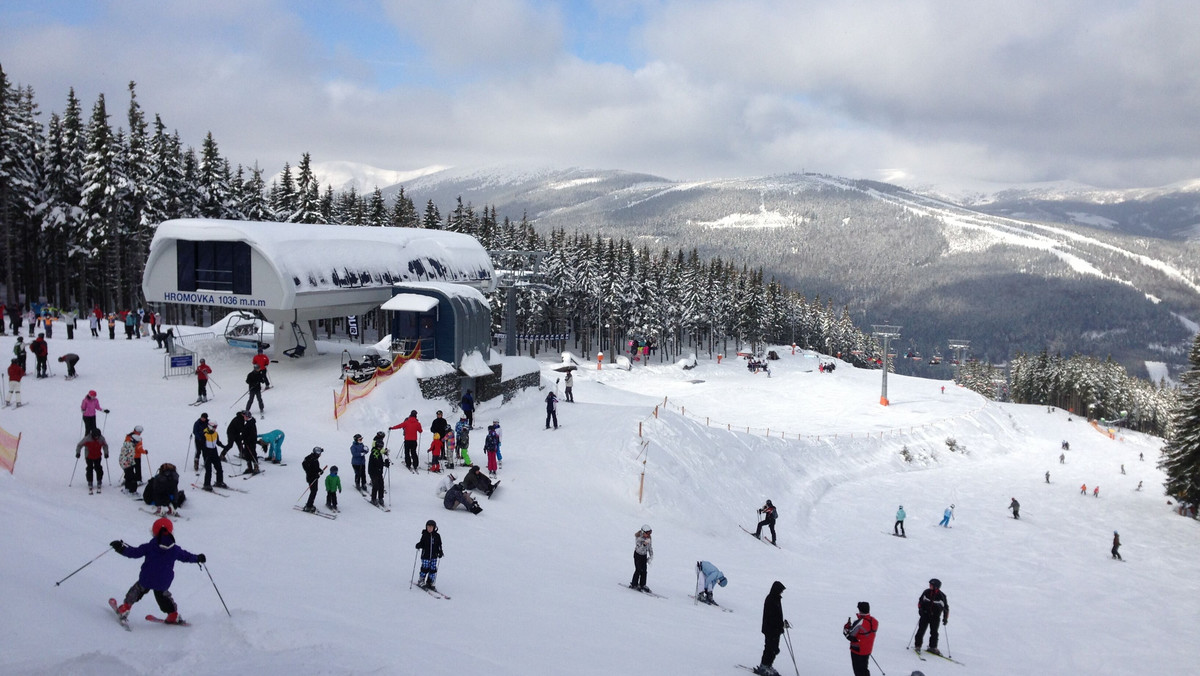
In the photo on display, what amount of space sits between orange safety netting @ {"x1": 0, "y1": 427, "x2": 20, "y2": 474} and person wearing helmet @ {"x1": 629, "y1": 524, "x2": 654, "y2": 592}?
12490 millimetres

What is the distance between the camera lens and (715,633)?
1241cm

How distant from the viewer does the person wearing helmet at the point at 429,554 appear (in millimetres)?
11391

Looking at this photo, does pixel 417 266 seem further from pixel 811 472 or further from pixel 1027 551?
pixel 1027 551

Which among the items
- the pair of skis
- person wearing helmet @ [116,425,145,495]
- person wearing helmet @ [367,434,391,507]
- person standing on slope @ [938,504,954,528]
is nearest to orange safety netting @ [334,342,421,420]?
person wearing helmet @ [367,434,391,507]

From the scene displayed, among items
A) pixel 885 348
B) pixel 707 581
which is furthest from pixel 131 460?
pixel 885 348

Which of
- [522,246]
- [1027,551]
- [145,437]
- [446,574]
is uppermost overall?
[522,246]

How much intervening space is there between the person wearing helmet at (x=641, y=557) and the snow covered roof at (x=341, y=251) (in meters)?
18.7

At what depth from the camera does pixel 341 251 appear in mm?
29297

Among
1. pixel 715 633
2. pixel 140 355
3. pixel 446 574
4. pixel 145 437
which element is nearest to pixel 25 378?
pixel 140 355

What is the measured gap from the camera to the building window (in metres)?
27.1

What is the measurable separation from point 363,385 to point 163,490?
12090 mm

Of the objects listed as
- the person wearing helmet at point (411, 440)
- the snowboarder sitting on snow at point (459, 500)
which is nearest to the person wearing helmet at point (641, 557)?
the snowboarder sitting on snow at point (459, 500)

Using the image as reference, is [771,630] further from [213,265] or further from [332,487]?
[213,265]

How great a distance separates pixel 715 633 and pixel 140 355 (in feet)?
89.5
